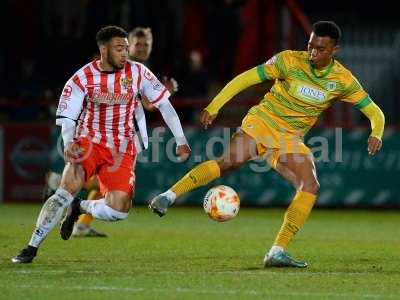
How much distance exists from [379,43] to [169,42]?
12.0 ft

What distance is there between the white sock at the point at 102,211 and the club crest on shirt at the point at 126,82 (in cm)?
101

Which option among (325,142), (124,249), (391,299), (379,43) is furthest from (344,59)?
(391,299)

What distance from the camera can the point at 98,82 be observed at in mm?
9867

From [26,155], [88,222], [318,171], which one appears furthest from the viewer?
[26,155]

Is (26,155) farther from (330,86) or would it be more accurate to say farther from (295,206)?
(295,206)

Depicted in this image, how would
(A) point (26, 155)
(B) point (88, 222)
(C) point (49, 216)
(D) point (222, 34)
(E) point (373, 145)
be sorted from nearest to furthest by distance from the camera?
(C) point (49, 216), (E) point (373, 145), (B) point (88, 222), (A) point (26, 155), (D) point (222, 34)

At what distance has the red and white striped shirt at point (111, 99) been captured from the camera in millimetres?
9845

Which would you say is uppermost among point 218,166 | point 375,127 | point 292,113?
point 292,113

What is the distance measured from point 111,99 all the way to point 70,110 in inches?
17.5

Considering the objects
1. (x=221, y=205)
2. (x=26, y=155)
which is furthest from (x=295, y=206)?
(x=26, y=155)

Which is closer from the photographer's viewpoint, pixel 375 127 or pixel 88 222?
pixel 375 127

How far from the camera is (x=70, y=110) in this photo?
9695 mm

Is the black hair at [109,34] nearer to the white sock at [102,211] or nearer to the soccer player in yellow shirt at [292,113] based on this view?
the soccer player in yellow shirt at [292,113]

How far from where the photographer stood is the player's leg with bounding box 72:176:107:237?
12.6m
